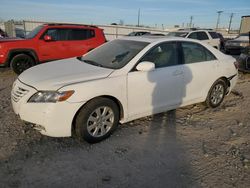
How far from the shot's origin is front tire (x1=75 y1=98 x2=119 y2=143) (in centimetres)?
393

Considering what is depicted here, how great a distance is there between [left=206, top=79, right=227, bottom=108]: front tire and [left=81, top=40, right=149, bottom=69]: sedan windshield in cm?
200

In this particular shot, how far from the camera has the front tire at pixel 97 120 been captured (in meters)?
3.93

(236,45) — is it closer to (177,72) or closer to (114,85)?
(177,72)

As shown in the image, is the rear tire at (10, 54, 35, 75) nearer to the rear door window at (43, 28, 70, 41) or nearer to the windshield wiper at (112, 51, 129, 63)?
the rear door window at (43, 28, 70, 41)

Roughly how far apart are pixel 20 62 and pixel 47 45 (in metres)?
1.06

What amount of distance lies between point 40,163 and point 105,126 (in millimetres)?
1147

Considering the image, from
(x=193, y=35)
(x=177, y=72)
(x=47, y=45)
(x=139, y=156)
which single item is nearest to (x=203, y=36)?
(x=193, y=35)

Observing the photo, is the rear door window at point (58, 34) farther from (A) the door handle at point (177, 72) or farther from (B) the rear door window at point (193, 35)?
(B) the rear door window at point (193, 35)

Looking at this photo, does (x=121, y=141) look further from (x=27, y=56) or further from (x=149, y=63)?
(x=27, y=56)

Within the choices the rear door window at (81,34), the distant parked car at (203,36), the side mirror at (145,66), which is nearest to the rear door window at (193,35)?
the distant parked car at (203,36)

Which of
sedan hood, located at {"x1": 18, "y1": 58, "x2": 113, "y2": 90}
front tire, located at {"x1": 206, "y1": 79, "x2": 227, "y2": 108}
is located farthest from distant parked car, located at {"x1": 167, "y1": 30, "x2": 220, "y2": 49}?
sedan hood, located at {"x1": 18, "y1": 58, "x2": 113, "y2": 90}

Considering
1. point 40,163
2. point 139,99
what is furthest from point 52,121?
point 139,99

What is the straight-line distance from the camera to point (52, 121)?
3.72m

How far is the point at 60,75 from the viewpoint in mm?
4117
